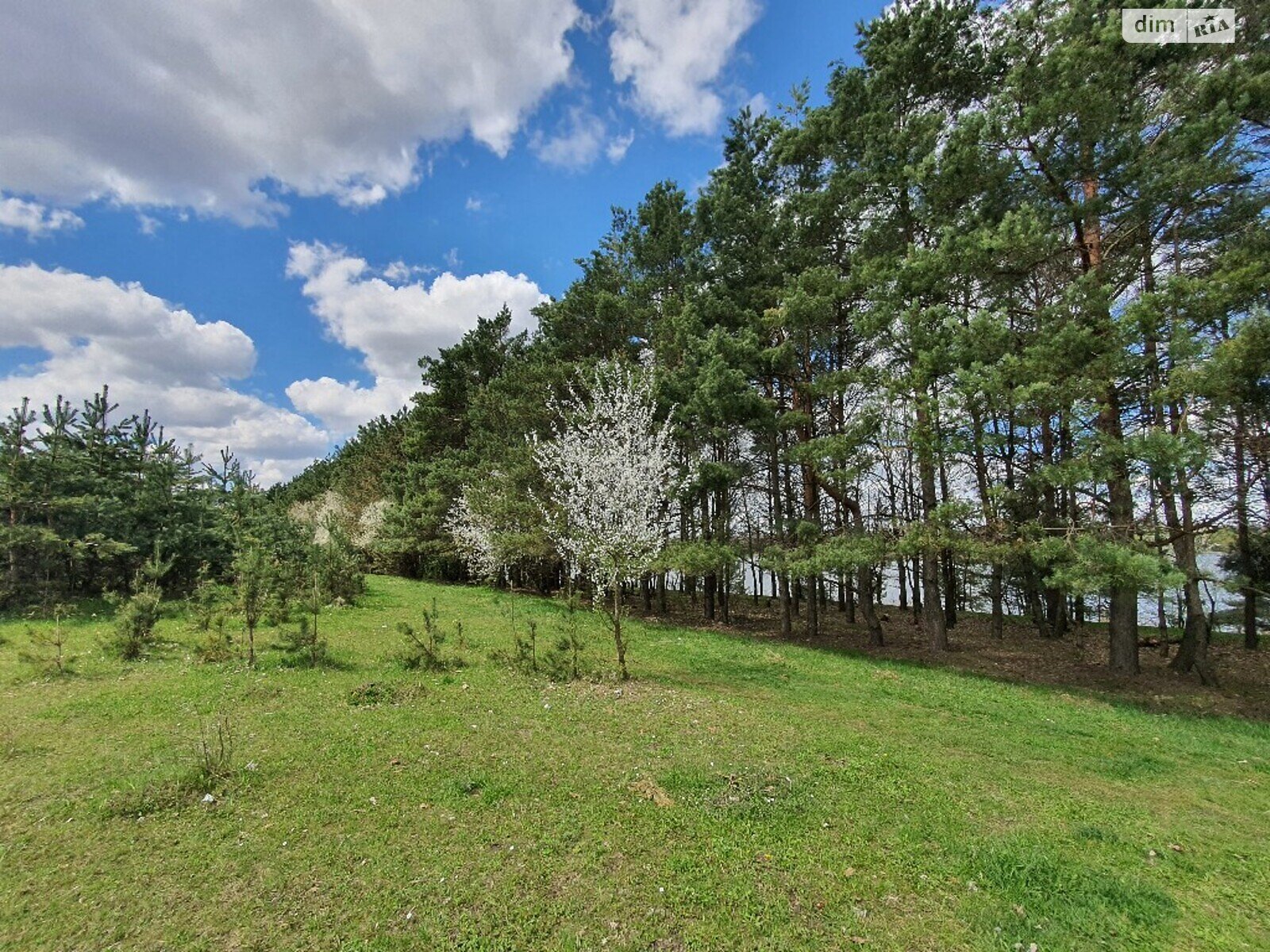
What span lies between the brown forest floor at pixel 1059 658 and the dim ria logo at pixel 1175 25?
1217cm

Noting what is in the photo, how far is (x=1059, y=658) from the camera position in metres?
14.2

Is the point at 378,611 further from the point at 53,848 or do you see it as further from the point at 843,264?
the point at 843,264

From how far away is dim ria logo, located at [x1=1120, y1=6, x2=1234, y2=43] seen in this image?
9.37 m

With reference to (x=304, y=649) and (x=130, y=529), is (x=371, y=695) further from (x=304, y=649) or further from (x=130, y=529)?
(x=130, y=529)

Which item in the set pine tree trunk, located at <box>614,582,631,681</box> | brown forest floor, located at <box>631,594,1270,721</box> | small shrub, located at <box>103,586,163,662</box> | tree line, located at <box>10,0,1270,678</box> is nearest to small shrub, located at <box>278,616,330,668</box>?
small shrub, located at <box>103,586,163,662</box>

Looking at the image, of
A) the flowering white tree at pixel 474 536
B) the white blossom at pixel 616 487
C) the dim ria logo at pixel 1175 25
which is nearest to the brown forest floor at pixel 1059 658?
the flowering white tree at pixel 474 536

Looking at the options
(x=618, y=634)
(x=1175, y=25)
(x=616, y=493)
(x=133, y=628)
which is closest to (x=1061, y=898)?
(x=618, y=634)

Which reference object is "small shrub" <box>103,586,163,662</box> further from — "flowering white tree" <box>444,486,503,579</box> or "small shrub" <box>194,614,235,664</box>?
"flowering white tree" <box>444,486,503,579</box>

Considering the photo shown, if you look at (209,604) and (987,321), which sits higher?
(987,321)

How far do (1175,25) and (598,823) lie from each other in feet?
52.2

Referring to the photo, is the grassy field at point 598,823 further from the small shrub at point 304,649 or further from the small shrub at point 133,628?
the small shrub at point 133,628

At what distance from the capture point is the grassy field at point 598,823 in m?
3.49

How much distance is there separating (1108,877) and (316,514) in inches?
1867

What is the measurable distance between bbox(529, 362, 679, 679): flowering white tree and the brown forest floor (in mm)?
7396
